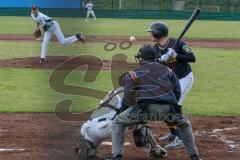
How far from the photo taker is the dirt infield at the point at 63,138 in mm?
6576

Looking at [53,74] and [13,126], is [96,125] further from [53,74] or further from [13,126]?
[53,74]

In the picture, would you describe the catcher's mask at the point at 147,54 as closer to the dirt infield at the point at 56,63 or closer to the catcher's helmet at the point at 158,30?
the catcher's helmet at the point at 158,30

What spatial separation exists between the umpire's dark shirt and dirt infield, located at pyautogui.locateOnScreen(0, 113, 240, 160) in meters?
0.95

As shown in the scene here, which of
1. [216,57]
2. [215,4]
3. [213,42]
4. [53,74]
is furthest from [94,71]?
[215,4]

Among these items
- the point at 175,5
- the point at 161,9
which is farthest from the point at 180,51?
the point at 175,5

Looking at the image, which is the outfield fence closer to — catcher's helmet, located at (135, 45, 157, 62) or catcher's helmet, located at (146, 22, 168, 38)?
catcher's helmet, located at (146, 22, 168, 38)

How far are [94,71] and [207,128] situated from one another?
657 centimetres

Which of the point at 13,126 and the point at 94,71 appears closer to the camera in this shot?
the point at 13,126

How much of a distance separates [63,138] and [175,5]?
4119 centimetres

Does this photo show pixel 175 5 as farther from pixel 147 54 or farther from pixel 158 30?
pixel 147 54

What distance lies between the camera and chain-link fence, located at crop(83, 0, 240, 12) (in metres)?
47.6

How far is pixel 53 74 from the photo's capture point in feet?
44.7

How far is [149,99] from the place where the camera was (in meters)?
5.84

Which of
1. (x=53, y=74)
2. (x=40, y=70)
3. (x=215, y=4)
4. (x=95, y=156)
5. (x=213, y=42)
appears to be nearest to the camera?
(x=95, y=156)
